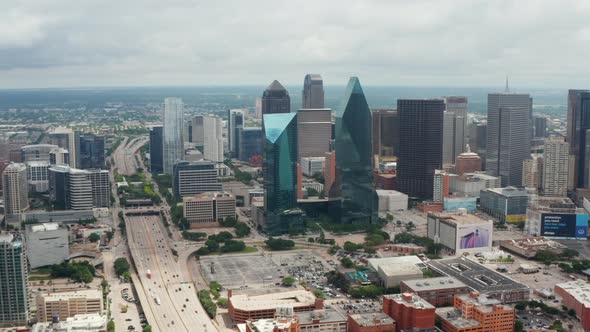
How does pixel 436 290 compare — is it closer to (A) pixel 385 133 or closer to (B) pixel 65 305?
(B) pixel 65 305

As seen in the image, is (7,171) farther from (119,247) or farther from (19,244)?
(19,244)

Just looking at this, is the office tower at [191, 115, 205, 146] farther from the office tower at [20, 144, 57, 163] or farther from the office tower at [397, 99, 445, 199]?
the office tower at [397, 99, 445, 199]

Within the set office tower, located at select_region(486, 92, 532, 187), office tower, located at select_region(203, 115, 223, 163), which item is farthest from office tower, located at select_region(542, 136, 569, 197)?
office tower, located at select_region(203, 115, 223, 163)

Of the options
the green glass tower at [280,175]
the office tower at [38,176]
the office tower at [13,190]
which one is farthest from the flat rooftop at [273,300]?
the office tower at [38,176]

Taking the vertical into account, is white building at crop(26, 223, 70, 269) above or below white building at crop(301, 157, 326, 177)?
below

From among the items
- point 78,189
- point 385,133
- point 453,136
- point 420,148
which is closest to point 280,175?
point 78,189

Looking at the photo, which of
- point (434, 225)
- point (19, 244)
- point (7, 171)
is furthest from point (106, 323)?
point (7, 171)
